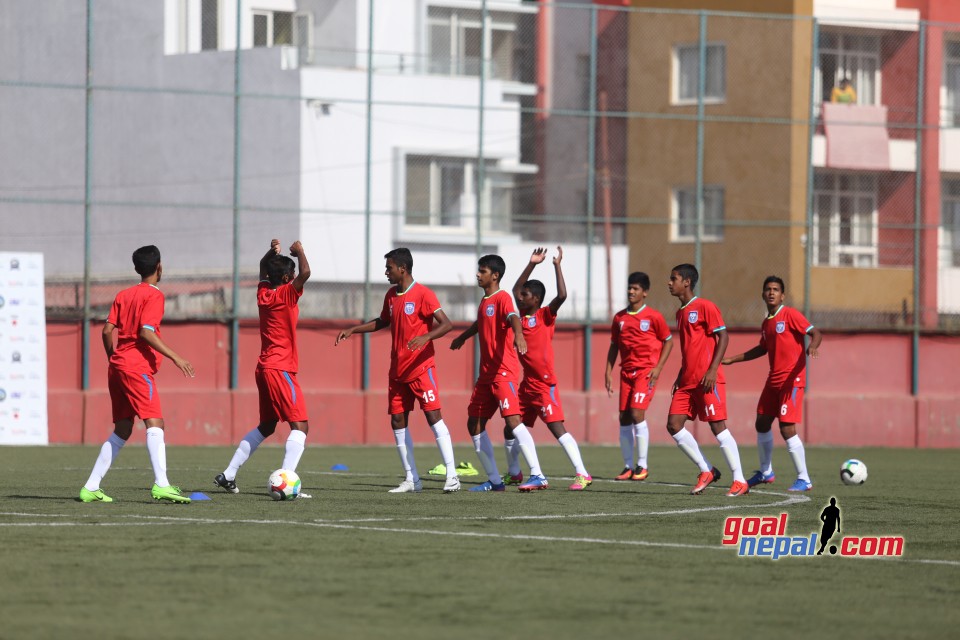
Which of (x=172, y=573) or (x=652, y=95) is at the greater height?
(x=652, y=95)

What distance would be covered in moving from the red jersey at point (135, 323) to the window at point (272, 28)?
50.5 feet

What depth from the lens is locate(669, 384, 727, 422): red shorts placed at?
45.5ft

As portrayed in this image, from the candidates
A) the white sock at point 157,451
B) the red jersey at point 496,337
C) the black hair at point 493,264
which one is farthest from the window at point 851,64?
the white sock at point 157,451

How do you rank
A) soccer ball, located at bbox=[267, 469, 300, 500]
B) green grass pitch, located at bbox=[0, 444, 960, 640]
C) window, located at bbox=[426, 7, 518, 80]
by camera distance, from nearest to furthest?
green grass pitch, located at bbox=[0, 444, 960, 640] → soccer ball, located at bbox=[267, 469, 300, 500] → window, located at bbox=[426, 7, 518, 80]

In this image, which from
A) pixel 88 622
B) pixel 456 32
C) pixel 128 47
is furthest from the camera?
pixel 456 32

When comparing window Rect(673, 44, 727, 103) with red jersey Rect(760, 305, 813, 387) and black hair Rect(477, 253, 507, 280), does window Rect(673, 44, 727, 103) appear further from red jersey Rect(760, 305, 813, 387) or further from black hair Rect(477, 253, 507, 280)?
black hair Rect(477, 253, 507, 280)

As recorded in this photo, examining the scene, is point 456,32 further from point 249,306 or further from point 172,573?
point 172,573

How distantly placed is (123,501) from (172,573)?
13.7 feet

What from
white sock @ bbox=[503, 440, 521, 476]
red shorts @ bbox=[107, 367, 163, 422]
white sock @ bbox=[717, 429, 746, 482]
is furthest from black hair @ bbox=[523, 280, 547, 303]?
red shorts @ bbox=[107, 367, 163, 422]

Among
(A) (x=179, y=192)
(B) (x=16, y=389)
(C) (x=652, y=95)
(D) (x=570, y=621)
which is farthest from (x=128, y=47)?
(D) (x=570, y=621)

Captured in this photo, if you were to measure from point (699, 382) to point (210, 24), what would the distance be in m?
14.9

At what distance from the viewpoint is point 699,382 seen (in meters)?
14.1

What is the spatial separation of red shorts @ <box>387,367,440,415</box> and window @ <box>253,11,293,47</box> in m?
14.6

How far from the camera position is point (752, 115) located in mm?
32844
